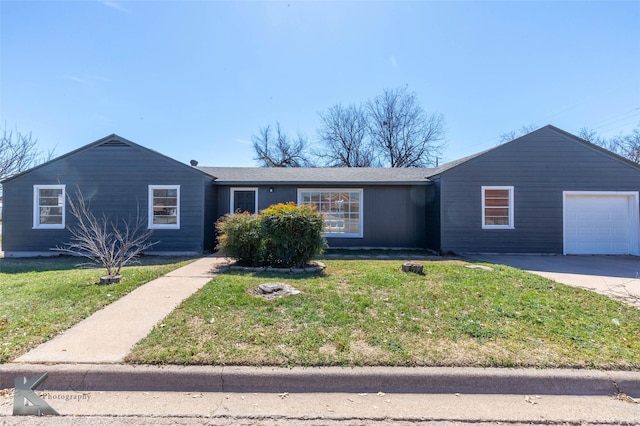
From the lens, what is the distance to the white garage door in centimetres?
1087

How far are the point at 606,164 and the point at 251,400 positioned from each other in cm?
1332

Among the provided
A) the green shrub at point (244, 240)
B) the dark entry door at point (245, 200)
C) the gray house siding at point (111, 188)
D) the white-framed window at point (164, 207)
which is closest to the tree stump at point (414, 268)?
the green shrub at point (244, 240)

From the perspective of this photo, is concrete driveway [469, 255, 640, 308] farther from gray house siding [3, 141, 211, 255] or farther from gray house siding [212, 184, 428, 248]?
gray house siding [3, 141, 211, 255]

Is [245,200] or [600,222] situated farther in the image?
[245,200]

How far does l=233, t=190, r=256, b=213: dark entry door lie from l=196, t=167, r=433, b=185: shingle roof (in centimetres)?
52

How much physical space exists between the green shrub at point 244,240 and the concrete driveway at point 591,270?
651cm

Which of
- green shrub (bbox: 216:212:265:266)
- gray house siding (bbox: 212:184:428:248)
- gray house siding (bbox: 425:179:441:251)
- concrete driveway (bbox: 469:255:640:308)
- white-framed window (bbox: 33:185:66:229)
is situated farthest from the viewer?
gray house siding (bbox: 212:184:428:248)

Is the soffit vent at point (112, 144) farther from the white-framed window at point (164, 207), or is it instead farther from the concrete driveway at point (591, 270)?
the concrete driveway at point (591, 270)

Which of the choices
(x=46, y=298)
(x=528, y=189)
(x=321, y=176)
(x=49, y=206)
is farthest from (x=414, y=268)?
(x=49, y=206)

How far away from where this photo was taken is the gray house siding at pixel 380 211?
12023mm

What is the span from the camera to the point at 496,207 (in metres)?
11.1

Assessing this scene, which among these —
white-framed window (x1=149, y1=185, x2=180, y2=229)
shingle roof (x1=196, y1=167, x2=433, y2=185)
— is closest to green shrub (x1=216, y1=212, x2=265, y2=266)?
white-framed window (x1=149, y1=185, x2=180, y2=229)

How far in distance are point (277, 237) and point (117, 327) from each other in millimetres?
3744

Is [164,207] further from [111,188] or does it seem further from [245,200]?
[245,200]
